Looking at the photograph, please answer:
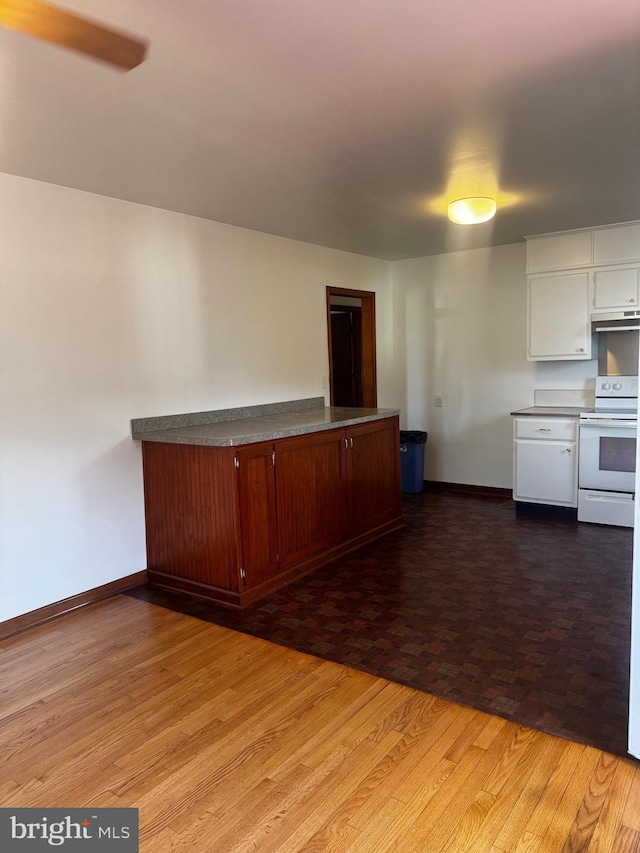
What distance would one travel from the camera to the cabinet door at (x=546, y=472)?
15.4ft

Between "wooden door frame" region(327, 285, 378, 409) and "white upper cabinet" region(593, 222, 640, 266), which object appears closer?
"white upper cabinet" region(593, 222, 640, 266)

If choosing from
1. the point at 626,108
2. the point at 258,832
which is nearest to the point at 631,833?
the point at 258,832

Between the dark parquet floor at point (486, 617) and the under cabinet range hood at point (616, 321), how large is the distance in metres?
1.59

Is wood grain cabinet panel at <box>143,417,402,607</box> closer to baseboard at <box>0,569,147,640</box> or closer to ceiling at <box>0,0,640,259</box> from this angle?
baseboard at <box>0,569,147,640</box>

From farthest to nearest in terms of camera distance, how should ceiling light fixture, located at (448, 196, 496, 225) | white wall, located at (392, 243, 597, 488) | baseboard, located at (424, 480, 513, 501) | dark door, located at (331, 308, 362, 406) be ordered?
dark door, located at (331, 308, 362, 406) < baseboard, located at (424, 480, 513, 501) < white wall, located at (392, 243, 597, 488) < ceiling light fixture, located at (448, 196, 496, 225)

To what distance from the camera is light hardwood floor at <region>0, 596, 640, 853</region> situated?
5.49 feet

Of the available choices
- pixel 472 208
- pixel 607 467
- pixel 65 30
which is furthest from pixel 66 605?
pixel 607 467

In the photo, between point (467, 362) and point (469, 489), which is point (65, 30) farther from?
point (469, 489)

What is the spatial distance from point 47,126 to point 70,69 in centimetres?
54

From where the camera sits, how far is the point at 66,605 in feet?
10.7

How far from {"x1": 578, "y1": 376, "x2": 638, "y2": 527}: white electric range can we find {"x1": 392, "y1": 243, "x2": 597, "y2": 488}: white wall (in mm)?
691

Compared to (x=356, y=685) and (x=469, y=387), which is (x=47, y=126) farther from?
(x=469, y=387)

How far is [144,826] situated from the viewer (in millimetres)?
1715

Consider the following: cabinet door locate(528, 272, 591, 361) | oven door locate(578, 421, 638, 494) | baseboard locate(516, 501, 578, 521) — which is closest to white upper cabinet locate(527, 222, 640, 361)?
cabinet door locate(528, 272, 591, 361)
